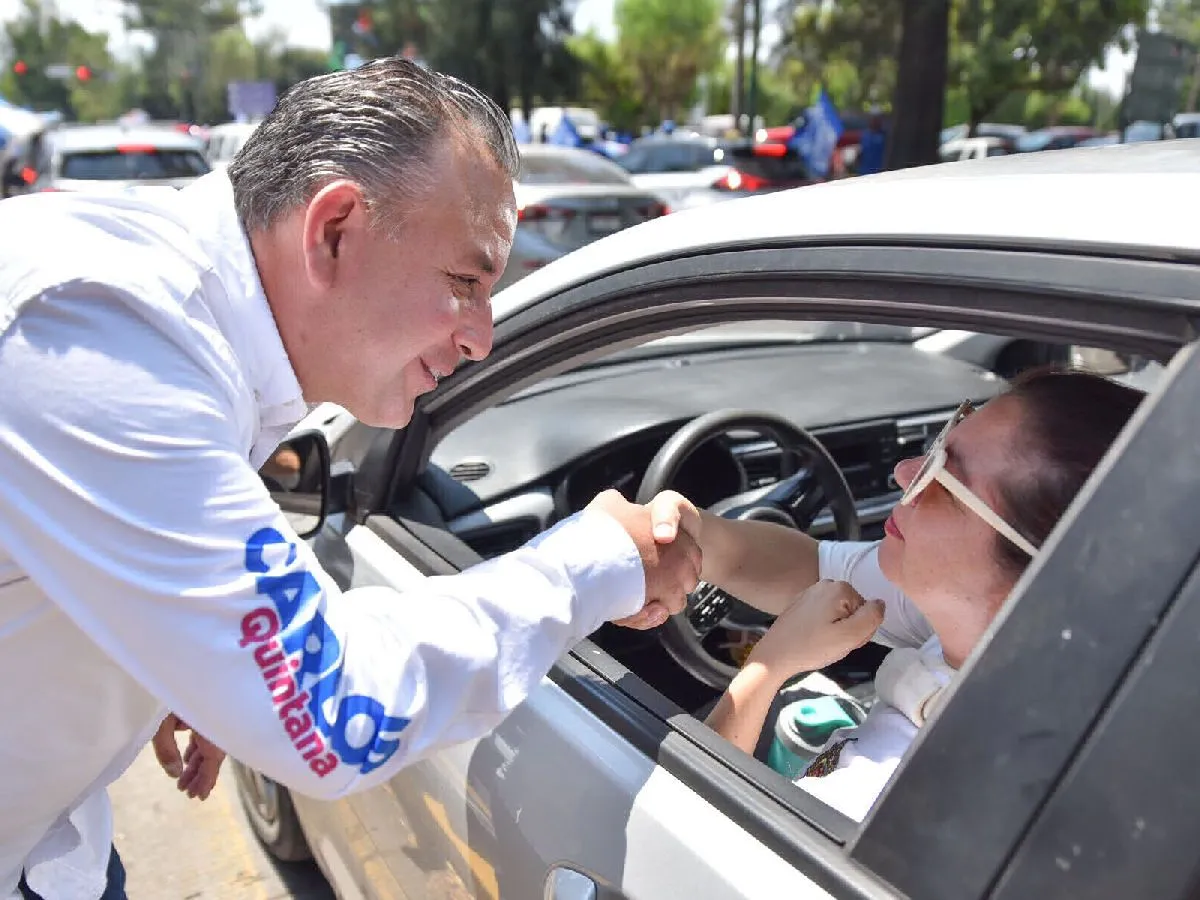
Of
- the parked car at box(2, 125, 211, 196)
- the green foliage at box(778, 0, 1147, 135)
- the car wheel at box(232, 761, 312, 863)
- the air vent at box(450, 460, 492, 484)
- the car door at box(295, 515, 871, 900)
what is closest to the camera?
the car door at box(295, 515, 871, 900)

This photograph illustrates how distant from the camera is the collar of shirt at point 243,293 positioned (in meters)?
1.18

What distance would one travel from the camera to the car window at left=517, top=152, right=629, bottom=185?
402 inches

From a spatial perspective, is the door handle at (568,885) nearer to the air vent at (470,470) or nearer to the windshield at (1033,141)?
the air vent at (470,470)

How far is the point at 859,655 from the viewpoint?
2.34 meters

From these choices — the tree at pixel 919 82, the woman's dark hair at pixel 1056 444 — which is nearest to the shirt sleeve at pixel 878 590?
the woman's dark hair at pixel 1056 444

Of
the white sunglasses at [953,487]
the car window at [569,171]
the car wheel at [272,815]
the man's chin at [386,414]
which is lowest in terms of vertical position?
the car wheel at [272,815]

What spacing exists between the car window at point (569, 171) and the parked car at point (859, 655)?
819 centimetres

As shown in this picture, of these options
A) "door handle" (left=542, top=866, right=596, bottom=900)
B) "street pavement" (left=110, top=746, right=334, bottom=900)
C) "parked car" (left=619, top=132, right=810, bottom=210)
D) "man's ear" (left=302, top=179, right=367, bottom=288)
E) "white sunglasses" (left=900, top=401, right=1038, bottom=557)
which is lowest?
"parked car" (left=619, top=132, right=810, bottom=210)

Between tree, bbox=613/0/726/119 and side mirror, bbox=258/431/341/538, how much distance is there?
58111 mm

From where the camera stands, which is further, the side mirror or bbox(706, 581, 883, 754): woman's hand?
the side mirror

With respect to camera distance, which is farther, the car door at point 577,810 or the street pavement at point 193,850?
the street pavement at point 193,850

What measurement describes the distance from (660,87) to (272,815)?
59.5m

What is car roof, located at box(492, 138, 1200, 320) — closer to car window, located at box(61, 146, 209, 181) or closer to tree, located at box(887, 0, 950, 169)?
tree, located at box(887, 0, 950, 169)

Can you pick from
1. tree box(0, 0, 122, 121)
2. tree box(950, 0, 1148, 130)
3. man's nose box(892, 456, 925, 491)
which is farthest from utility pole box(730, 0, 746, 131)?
tree box(0, 0, 122, 121)
